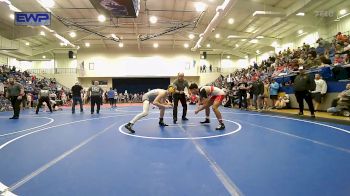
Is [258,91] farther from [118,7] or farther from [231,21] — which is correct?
[231,21]

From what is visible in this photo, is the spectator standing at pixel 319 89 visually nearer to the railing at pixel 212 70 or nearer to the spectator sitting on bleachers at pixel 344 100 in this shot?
the spectator sitting on bleachers at pixel 344 100

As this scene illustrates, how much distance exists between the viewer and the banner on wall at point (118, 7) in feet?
40.1

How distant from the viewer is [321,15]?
22031 mm

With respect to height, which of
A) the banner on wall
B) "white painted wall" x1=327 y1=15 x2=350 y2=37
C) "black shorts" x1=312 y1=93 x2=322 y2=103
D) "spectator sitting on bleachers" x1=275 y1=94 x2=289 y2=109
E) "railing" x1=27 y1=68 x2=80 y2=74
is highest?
"white painted wall" x1=327 y1=15 x2=350 y2=37

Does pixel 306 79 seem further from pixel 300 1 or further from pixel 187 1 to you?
pixel 187 1

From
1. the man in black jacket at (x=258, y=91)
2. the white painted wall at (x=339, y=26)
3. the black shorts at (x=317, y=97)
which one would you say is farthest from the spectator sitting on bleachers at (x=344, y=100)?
the white painted wall at (x=339, y=26)

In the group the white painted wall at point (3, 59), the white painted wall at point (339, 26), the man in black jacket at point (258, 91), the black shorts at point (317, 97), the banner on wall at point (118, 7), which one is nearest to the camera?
the black shorts at point (317, 97)

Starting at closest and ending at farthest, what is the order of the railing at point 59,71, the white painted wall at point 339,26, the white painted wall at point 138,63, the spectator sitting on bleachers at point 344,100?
the spectator sitting on bleachers at point 344,100 → the white painted wall at point 339,26 → the railing at point 59,71 → the white painted wall at point 138,63

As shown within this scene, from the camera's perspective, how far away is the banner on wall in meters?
12.2

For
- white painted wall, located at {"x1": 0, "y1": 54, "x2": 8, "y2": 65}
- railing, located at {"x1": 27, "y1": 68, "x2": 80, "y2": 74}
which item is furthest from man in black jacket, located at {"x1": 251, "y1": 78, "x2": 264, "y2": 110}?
white painted wall, located at {"x1": 0, "y1": 54, "x2": 8, "y2": 65}

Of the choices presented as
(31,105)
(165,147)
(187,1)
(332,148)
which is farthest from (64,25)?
(332,148)

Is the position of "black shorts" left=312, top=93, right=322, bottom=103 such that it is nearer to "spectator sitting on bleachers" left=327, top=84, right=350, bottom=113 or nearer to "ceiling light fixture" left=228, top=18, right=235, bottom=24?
"spectator sitting on bleachers" left=327, top=84, right=350, bottom=113

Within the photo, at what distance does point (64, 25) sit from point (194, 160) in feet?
82.9

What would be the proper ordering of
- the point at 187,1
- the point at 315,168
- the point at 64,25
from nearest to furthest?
the point at 315,168 < the point at 187,1 < the point at 64,25
